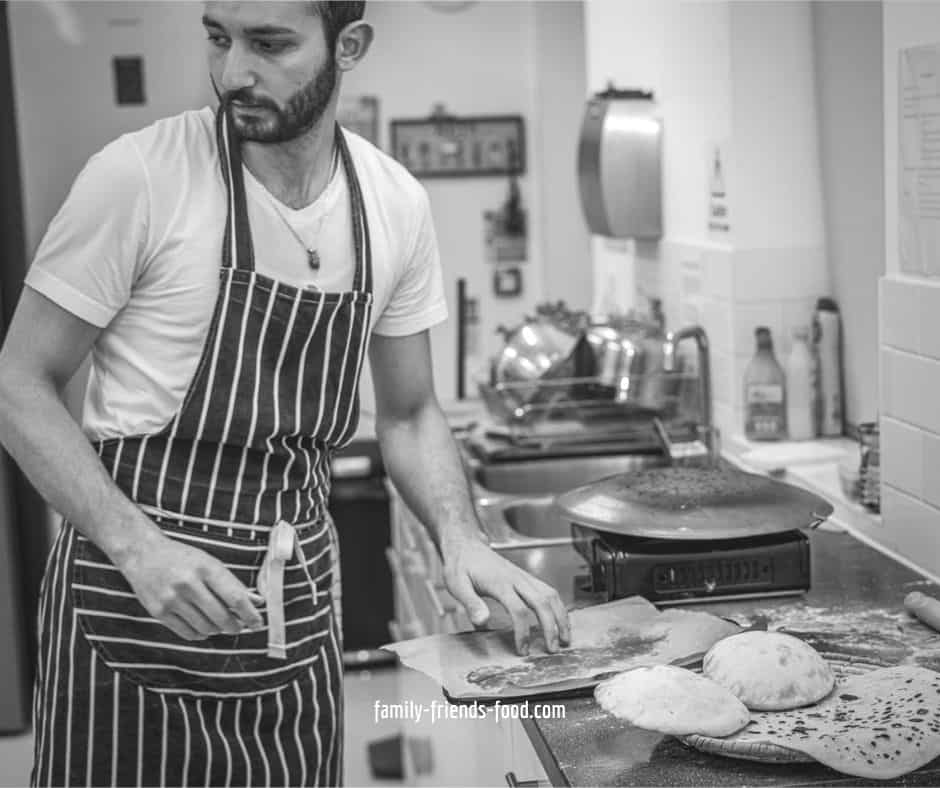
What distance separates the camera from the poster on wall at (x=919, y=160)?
1911mm

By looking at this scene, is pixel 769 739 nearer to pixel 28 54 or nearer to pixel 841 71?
pixel 841 71

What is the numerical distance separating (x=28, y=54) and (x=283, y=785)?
294 cm

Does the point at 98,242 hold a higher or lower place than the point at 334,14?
lower

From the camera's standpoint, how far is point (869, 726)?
1.33m

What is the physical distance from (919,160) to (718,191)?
960 millimetres

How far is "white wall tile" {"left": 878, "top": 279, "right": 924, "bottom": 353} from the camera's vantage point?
6.50 feet

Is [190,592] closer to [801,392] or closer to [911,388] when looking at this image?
[911,388]

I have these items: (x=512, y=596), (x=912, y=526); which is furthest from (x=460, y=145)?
(x=512, y=596)

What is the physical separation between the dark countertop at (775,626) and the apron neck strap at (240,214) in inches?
22.2

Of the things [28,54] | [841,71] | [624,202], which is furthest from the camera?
[28,54]

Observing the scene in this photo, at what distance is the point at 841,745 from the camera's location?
4.25 ft

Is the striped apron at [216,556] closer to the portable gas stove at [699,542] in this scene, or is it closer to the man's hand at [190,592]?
the man's hand at [190,592]

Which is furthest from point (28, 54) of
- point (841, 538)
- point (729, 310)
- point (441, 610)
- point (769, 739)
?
point (769, 739)

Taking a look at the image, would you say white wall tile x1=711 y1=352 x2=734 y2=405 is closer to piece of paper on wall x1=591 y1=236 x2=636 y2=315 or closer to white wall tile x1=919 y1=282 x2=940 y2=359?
piece of paper on wall x1=591 y1=236 x2=636 y2=315
